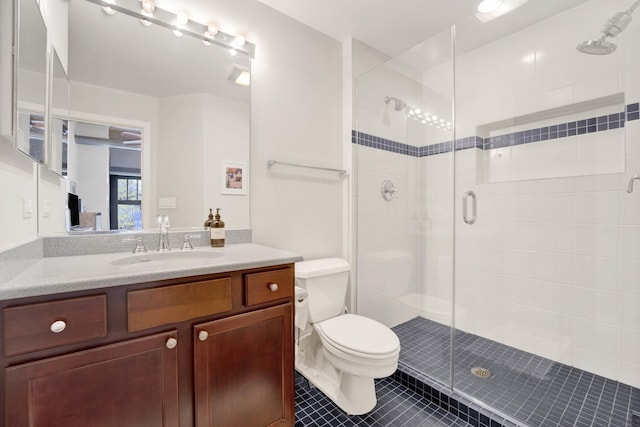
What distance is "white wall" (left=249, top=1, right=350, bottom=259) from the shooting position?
6.04 ft

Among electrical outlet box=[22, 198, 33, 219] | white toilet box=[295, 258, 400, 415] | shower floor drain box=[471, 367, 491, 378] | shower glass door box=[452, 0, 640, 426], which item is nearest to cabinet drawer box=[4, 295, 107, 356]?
electrical outlet box=[22, 198, 33, 219]

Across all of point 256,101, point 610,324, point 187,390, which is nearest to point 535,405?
point 610,324

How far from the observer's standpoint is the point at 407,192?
2.40 metres

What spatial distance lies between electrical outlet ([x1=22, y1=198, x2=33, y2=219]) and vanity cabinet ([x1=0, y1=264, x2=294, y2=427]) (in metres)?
0.45

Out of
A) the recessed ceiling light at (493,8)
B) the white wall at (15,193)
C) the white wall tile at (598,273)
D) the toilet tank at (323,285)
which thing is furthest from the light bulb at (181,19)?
the white wall tile at (598,273)

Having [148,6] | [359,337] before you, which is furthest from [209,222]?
[148,6]

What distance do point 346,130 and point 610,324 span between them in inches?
83.3

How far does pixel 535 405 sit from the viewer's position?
1.53 metres

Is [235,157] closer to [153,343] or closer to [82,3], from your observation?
[82,3]

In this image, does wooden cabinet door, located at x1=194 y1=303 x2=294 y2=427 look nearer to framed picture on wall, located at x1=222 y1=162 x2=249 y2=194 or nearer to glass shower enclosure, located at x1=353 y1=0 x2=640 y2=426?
framed picture on wall, located at x1=222 y1=162 x2=249 y2=194

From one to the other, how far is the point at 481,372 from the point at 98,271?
2126 mm

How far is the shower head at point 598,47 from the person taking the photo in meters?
1.67

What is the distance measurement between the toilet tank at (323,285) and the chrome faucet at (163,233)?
72 centimetres

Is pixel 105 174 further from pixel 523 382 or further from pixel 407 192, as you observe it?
pixel 523 382
